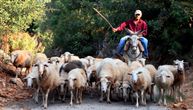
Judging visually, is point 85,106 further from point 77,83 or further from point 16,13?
point 16,13

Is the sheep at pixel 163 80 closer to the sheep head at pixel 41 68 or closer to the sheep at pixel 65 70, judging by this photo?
the sheep at pixel 65 70

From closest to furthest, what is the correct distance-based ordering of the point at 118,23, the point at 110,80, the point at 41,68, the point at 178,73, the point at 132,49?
the point at 41,68
the point at 178,73
the point at 110,80
the point at 132,49
the point at 118,23

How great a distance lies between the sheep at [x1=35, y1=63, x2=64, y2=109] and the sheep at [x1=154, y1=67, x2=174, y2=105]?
322 cm

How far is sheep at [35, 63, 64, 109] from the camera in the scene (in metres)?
14.8

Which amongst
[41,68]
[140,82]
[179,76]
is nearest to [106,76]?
[140,82]

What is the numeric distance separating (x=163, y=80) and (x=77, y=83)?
270cm

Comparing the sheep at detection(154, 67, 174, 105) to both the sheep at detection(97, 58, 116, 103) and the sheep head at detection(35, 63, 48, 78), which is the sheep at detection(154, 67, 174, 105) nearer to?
the sheep at detection(97, 58, 116, 103)

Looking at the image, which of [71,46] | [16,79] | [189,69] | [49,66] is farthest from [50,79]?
[71,46]

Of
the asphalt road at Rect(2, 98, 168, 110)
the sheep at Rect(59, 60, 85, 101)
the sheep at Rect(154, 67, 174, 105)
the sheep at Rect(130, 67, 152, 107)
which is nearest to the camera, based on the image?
the asphalt road at Rect(2, 98, 168, 110)

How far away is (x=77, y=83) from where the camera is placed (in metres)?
15.4

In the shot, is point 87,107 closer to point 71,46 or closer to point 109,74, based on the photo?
point 109,74

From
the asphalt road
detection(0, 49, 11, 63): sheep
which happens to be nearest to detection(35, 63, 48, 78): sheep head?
Result: the asphalt road

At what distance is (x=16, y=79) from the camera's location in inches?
722

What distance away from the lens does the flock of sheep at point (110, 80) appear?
15.0 meters
